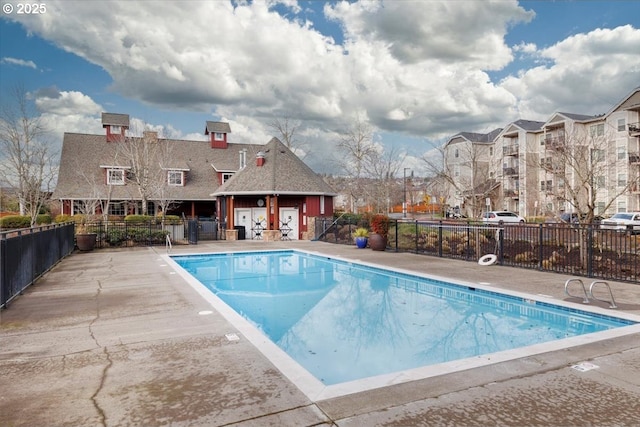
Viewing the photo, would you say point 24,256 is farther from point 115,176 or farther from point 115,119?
point 115,119

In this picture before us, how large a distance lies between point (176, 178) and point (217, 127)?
24.9ft

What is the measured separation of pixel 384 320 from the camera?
26.7 feet

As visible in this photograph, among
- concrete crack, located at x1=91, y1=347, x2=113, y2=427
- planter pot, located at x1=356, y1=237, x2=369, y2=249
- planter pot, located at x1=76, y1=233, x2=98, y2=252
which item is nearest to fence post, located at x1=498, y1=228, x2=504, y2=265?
planter pot, located at x1=356, y1=237, x2=369, y2=249

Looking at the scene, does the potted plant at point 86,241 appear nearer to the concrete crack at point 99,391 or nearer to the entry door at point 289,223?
the entry door at point 289,223

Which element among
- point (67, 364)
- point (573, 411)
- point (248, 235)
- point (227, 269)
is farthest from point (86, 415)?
point (248, 235)

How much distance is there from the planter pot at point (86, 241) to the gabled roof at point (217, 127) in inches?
836

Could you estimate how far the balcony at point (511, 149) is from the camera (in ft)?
169

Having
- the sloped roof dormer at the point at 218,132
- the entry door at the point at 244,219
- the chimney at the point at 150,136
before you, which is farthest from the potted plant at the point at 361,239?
the sloped roof dormer at the point at 218,132

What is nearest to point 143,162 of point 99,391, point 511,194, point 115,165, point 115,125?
point 115,165

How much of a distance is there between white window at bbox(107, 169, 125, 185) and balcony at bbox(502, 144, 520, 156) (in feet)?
143

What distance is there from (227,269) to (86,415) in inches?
463

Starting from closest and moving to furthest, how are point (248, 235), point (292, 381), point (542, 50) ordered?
point (292, 381)
point (542, 50)
point (248, 235)

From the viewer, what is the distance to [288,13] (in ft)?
56.9

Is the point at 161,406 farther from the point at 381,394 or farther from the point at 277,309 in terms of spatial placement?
the point at 277,309
